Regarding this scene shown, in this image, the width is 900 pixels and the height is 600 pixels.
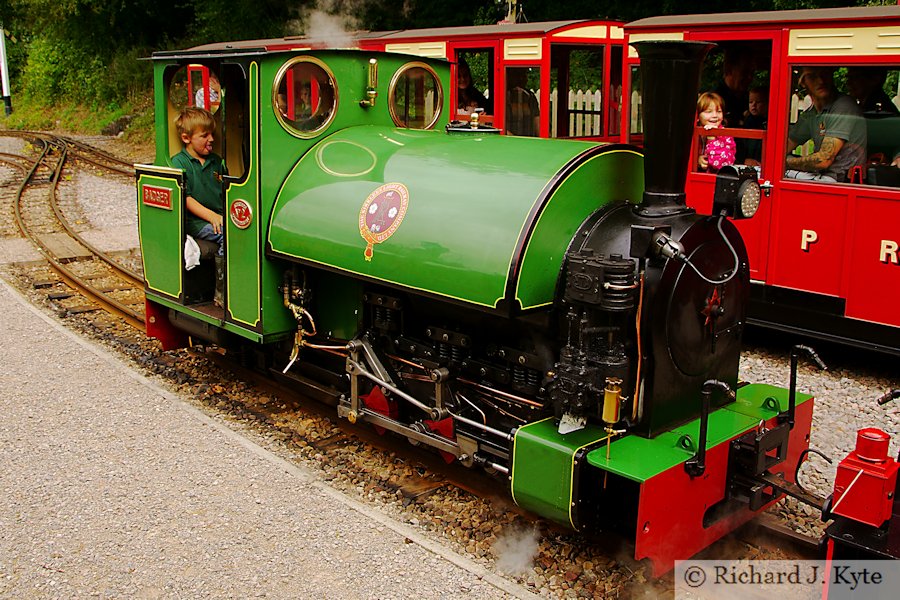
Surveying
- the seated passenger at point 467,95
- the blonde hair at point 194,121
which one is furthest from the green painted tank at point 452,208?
the seated passenger at point 467,95

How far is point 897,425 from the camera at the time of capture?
20.4 ft

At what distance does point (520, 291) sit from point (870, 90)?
4.47m

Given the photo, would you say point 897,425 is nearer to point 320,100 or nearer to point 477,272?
point 477,272

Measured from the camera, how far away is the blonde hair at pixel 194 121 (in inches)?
255

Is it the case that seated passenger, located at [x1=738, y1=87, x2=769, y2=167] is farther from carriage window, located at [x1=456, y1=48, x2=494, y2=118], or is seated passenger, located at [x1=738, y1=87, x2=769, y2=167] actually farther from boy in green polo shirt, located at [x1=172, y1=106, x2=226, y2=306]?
boy in green polo shirt, located at [x1=172, y1=106, x2=226, y2=306]

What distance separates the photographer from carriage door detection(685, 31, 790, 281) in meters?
7.48

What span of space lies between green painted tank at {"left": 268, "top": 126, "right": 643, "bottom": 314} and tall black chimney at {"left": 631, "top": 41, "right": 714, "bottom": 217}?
0.38m

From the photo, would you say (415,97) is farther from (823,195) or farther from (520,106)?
(520,106)

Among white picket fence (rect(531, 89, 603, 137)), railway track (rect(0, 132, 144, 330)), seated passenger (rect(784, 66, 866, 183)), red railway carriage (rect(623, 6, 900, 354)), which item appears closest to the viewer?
red railway carriage (rect(623, 6, 900, 354))

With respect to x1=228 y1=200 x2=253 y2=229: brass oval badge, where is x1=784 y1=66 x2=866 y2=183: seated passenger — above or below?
above

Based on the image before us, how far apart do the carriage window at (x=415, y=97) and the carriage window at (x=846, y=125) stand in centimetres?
309

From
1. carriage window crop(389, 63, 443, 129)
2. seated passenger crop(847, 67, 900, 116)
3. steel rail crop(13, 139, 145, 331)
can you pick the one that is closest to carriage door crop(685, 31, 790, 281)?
seated passenger crop(847, 67, 900, 116)

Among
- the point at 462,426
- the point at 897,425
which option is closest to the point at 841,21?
the point at 897,425

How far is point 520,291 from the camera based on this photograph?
416 centimetres
